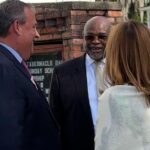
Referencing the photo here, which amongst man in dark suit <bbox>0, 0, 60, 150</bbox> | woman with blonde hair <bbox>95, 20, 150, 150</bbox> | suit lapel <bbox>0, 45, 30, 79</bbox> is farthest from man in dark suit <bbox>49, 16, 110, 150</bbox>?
woman with blonde hair <bbox>95, 20, 150, 150</bbox>

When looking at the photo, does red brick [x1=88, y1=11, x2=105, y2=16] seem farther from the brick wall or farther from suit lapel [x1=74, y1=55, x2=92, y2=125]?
suit lapel [x1=74, y1=55, x2=92, y2=125]

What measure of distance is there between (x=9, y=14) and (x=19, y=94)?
1.59 ft

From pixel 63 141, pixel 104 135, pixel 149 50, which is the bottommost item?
pixel 63 141

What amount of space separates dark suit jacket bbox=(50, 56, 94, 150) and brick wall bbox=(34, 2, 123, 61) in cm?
185

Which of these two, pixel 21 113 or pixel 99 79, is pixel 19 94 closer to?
pixel 21 113

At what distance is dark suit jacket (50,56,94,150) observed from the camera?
3.89 m

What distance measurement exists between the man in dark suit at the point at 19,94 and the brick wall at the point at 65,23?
2751mm

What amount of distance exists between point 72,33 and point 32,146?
3107 mm

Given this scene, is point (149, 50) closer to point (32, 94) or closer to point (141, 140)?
point (141, 140)

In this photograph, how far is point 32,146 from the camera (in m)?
2.92

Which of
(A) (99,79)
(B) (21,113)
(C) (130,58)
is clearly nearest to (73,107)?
(A) (99,79)

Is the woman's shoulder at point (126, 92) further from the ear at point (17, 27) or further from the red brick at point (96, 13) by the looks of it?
the red brick at point (96, 13)

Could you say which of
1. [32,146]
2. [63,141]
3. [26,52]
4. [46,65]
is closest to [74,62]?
[63,141]

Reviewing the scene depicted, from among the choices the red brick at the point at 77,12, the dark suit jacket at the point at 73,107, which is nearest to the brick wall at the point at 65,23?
the red brick at the point at 77,12
